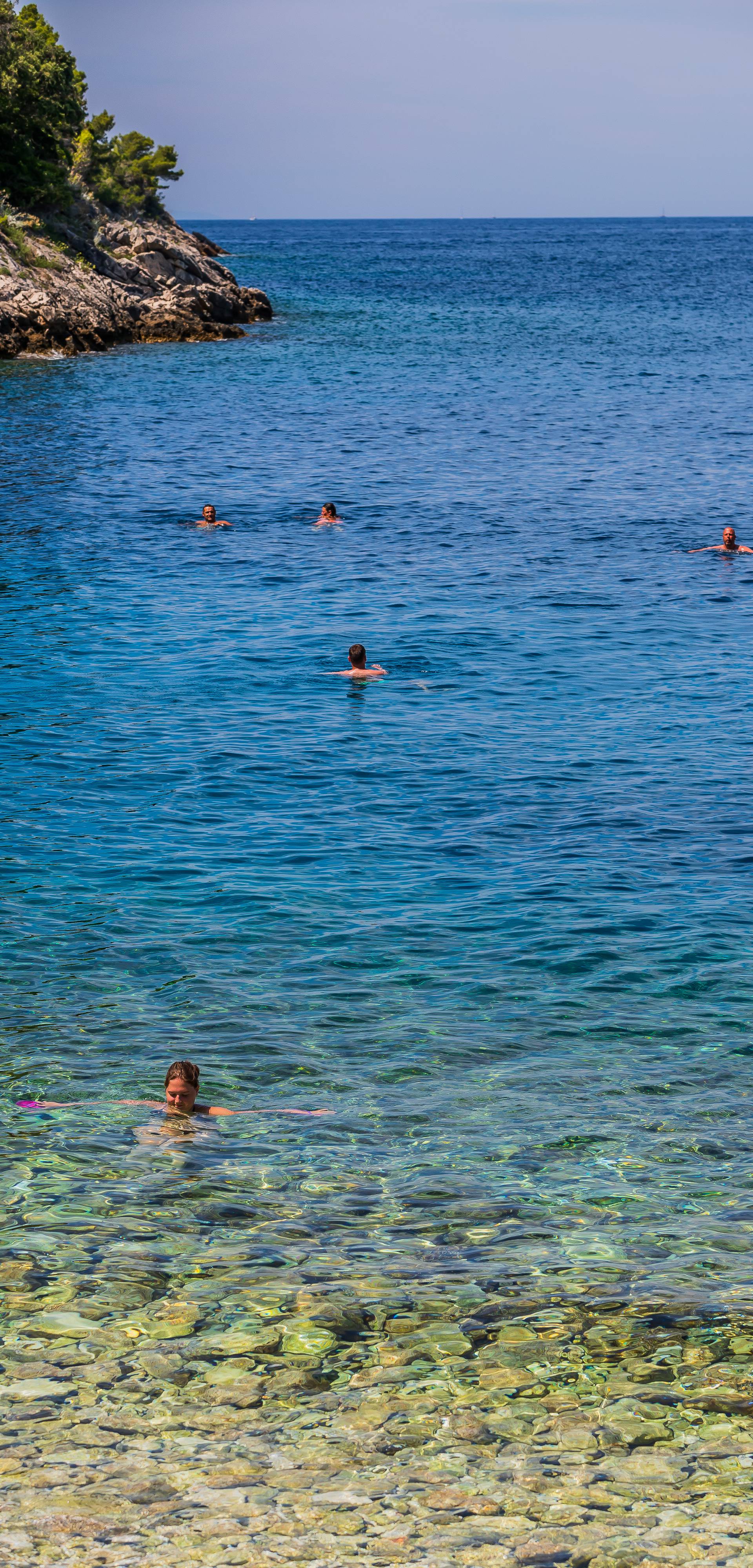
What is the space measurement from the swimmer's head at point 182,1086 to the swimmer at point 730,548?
81.5 feet

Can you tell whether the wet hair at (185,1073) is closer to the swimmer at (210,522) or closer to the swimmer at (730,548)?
the swimmer at (730,548)

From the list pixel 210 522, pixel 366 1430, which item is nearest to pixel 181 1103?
pixel 366 1430

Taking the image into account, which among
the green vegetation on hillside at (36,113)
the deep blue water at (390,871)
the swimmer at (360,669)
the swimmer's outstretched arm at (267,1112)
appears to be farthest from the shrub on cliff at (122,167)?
the swimmer's outstretched arm at (267,1112)

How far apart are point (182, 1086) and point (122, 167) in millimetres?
99481

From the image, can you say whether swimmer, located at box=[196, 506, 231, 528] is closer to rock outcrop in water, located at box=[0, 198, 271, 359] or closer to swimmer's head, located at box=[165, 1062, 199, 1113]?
swimmer's head, located at box=[165, 1062, 199, 1113]

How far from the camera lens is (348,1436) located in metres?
8.29

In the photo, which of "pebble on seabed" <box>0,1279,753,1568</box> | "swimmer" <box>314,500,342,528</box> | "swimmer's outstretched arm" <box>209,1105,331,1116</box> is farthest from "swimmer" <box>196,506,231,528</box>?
"pebble on seabed" <box>0,1279,753,1568</box>

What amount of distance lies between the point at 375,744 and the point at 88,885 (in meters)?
6.64

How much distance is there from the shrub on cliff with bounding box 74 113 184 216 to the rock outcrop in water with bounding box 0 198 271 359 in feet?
7.39

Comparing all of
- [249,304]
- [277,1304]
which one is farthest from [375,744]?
[249,304]

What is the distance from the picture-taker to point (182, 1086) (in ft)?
39.5

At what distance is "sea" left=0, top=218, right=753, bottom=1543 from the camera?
10.9 m

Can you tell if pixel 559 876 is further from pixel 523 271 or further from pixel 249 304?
pixel 523 271

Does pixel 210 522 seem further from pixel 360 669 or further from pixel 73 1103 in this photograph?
pixel 73 1103
